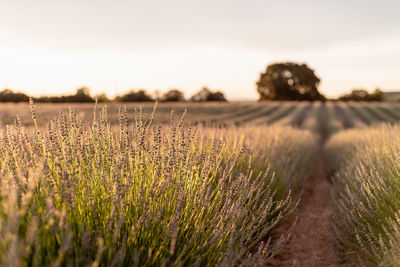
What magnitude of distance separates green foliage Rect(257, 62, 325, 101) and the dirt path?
44283 mm

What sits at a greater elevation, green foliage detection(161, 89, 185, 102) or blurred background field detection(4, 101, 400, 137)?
green foliage detection(161, 89, 185, 102)

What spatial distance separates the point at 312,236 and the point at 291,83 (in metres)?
48.3

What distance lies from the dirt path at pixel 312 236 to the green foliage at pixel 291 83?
145 feet

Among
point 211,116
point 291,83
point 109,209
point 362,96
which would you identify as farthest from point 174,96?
point 362,96

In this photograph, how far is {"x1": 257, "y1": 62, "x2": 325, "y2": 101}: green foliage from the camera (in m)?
49.0

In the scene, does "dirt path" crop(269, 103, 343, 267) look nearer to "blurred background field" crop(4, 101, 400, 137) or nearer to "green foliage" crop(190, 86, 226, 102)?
"blurred background field" crop(4, 101, 400, 137)

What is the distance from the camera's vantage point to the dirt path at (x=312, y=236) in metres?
3.44

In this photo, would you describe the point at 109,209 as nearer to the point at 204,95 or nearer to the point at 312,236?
the point at 312,236

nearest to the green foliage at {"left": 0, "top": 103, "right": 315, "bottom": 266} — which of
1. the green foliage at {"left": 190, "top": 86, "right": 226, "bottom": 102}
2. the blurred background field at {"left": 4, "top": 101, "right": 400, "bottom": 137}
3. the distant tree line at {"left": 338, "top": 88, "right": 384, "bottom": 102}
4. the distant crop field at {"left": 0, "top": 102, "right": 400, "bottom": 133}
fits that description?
the blurred background field at {"left": 4, "top": 101, "right": 400, "bottom": 137}

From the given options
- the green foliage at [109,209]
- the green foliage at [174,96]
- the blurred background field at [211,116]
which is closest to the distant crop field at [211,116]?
the blurred background field at [211,116]

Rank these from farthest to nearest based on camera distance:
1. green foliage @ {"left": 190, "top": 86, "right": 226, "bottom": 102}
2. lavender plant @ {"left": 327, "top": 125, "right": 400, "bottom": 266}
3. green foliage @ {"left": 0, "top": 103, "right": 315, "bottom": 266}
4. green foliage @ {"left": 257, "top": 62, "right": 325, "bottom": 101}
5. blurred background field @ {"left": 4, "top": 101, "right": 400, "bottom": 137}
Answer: green foliage @ {"left": 257, "top": 62, "right": 325, "bottom": 101} < green foliage @ {"left": 190, "top": 86, "right": 226, "bottom": 102} < blurred background field @ {"left": 4, "top": 101, "right": 400, "bottom": 137} < lavender plant @ {"left": 327, "top": 125, "right": 400, "bottom": 266} < green foliage @ {"left": 0, "top": 103, "right": 315, "bottom": 266}

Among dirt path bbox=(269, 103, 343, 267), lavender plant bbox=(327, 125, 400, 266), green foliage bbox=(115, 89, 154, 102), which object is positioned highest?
green foliage bbox=(115, 89, 154, 102)

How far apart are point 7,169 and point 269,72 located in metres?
51.8

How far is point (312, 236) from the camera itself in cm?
436
